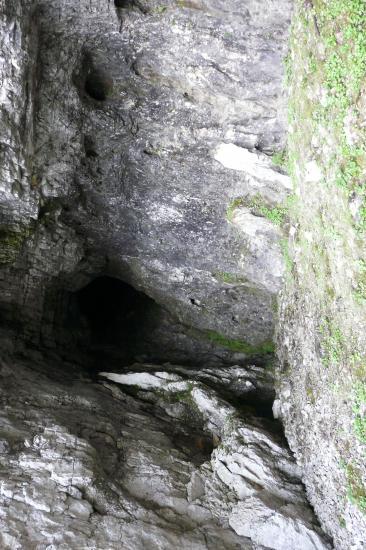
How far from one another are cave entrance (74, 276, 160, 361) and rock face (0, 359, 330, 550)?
9.57ft

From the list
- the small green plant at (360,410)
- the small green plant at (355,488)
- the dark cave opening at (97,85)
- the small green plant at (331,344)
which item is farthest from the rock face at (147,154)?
the small green plant at (355,488)

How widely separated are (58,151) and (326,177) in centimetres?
391

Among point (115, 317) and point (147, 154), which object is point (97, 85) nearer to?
point (147, 154)

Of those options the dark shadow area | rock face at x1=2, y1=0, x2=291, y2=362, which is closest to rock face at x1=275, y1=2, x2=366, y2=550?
rock face at x1=2, y1=0, x2=291, y2=362

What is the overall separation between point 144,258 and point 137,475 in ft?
13.3

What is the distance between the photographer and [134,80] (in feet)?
21.9

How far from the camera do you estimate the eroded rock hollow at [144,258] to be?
5.38 meters

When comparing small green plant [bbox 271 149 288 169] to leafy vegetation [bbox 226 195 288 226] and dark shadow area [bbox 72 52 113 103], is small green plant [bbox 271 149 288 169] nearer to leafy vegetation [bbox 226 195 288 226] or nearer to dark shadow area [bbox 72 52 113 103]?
leafy vegetation [bbox 226 195 288 226]

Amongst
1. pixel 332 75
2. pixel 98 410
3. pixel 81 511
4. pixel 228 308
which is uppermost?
pixel 332 75

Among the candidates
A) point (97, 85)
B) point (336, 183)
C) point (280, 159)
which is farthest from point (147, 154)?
point (336, 183)

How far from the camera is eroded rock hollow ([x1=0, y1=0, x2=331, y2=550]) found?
538cm

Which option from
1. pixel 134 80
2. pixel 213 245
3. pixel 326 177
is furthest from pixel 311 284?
pixel 134 80

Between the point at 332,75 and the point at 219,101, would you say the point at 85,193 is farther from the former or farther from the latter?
the point at 332,75

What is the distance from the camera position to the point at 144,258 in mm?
8844
